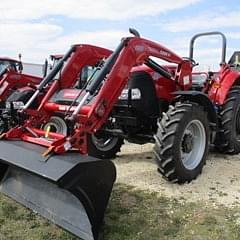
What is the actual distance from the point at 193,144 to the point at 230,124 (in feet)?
3.86

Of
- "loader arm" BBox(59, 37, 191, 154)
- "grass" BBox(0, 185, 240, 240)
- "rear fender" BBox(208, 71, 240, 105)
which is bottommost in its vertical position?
"grass" BBox(0, 185, 240, 240)

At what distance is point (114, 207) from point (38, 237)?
3.05 feet

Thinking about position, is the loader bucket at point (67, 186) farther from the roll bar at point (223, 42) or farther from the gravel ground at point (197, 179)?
the roll bar at point (223, 42)

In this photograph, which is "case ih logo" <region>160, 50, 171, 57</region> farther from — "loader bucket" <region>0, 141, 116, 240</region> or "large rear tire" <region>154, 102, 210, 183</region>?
"loader bucket" <region>0, 141, 116, 240</region>

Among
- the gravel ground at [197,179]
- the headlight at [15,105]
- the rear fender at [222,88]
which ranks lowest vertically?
the gravel ground at [197,179]

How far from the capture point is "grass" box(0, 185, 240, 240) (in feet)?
12.1

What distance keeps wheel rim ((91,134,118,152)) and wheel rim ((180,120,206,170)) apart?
1.56m

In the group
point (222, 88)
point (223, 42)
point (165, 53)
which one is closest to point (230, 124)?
point (222, 88)

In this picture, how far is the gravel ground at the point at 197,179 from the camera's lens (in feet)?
15.5

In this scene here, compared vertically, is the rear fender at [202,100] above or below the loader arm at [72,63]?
below

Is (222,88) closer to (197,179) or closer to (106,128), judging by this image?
(197,179)

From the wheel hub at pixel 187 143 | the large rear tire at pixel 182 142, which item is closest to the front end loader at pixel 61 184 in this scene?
the large rear tire at pixel 182 142

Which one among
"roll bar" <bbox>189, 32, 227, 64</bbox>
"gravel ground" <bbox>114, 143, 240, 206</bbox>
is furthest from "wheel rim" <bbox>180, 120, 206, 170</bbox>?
"roll bar" <bbox>189, 32, 227, 64</bbox>

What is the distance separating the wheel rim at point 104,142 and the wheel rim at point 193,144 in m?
1.56
